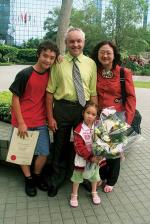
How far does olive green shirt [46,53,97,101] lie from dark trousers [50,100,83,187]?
0.12m

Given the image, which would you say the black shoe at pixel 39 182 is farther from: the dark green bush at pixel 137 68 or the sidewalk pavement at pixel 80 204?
the dark green bush at pixel 137 68

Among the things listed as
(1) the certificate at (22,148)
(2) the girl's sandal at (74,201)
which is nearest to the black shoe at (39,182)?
(1) the certificate at (22,148)

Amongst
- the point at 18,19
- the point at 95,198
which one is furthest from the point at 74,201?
the point at 18,19

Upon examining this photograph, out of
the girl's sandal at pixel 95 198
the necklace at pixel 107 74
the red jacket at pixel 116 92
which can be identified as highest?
the necklace at pixel 107 74

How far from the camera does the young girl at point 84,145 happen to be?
3.83m

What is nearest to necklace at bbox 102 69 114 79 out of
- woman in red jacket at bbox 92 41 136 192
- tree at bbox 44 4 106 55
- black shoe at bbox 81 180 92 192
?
woman in red jacket at bbox 92 41 136 192

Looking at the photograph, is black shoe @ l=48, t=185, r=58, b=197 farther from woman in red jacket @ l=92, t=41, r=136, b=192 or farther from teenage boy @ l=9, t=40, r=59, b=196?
woman in red jacket @ l=92, t=41, r=136, b=192

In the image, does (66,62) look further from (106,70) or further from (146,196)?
(146,196)

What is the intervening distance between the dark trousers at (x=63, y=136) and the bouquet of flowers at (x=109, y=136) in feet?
1.16

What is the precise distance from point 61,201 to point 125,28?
107ft

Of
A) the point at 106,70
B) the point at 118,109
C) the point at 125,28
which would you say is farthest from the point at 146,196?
the point at 125,28

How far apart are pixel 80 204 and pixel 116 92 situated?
1408 millimetres

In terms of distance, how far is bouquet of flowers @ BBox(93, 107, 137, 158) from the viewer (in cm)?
371

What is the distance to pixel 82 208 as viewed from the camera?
156 inches
